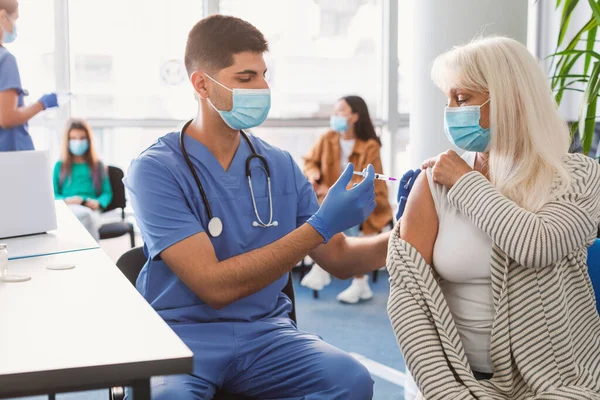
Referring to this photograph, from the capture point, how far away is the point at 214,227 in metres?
1.60

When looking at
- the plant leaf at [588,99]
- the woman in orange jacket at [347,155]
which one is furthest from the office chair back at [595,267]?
the woman in orange jacket at [347,155]

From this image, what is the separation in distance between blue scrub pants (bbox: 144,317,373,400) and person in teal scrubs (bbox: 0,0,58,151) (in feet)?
5.63

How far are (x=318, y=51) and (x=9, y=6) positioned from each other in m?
2.57

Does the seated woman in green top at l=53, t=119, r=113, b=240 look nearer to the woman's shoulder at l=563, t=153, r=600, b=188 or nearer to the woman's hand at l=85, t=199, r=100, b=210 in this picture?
the woman's hand at l=85, t=199, r=100, b=210

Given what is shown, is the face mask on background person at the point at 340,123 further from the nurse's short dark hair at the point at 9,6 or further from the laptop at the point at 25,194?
the laptop at the point at 25,194

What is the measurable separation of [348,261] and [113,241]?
3.09 metres

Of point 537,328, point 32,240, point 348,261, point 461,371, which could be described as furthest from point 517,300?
point 32,240

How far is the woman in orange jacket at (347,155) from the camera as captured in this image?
4.31m

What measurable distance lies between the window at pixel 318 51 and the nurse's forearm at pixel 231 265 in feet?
11.3

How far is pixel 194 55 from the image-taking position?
71.5 inches

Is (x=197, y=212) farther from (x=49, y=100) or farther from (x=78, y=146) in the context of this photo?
(x=78, y=146)

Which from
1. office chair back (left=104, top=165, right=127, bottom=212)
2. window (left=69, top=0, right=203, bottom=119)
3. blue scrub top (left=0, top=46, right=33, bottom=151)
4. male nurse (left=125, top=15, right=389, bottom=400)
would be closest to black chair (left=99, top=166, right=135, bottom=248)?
office chair back (left=104, top=165, right=127, bottom=212)

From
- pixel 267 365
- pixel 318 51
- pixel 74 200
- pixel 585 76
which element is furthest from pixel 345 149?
pixel 267 365

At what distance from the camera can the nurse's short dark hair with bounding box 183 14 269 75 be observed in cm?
174
